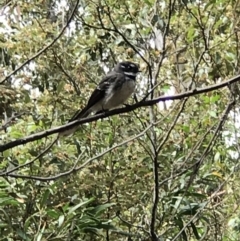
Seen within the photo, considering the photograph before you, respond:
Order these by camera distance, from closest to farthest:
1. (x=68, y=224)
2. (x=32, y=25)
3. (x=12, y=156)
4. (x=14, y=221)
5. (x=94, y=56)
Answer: (x=68, y=224), (x=14, y=221), (x=12, y=156), (x=32, y=25), (x=94, y=56)

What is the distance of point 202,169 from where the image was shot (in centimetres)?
372

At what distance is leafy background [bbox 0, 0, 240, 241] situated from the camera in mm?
3188

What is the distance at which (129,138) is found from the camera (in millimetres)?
3133

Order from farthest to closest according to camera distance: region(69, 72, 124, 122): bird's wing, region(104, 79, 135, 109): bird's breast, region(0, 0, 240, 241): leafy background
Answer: region(104, 79, 135, 109): bird's breast, region(69, 72, 124, 122): bird's wing, region(0, 0, 240, 241): leafy background

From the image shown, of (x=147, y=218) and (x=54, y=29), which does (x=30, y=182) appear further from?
(x=54, y=29)

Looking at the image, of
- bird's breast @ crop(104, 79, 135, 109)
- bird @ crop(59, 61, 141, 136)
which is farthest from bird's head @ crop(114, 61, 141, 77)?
bird's breast @ crop(104, 79, 135, 109)

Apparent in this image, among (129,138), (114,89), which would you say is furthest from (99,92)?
(129,138)

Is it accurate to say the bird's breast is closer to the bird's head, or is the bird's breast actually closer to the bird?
the bird

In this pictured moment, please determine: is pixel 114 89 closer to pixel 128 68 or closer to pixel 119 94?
pixel 119 94

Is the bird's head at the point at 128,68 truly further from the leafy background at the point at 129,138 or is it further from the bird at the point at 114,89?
the leafy background at the point at 129,138

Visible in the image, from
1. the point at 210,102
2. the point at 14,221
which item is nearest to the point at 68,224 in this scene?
the point at 14,221

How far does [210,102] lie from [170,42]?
44 cm

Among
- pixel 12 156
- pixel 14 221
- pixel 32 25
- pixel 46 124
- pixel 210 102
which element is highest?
pixel 32 25

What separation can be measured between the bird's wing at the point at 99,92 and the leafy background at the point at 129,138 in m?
0.06
